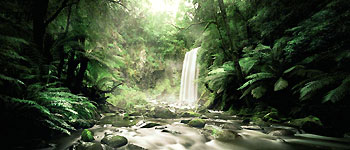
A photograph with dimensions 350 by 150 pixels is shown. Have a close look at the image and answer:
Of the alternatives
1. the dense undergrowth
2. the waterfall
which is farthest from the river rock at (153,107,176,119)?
the waterfall

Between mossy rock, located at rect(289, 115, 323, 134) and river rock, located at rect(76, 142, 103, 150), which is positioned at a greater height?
mossy rock, located at rect(289, 115, 323, 134)

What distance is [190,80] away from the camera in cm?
1438

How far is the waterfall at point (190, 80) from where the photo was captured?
1403cm

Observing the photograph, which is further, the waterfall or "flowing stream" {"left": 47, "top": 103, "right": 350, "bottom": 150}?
the waterfall

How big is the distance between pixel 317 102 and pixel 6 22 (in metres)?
5.86

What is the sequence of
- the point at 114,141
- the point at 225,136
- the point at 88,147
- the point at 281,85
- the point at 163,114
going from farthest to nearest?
1. the point at 163,114
2. the point at 281,85
3. the point at 225,136
4. the point at 114,141
5. the point at 88,147

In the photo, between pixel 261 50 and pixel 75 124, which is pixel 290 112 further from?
pixel 75 124

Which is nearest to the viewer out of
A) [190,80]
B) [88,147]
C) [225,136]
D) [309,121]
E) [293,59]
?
[88,147]

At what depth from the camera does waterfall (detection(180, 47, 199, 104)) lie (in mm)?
14031

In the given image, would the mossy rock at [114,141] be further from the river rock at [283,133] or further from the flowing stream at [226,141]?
the river rock at [283,133]

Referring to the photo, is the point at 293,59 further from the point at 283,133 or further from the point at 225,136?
the point at 225,136

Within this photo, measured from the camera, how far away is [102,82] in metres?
5.74

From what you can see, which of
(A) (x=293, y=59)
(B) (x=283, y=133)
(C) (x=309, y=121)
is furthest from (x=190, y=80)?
(B) (x=283, y=133)

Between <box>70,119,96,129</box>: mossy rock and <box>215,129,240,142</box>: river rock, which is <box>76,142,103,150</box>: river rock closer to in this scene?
<box>70,119,96,129</box>: mossy rock
